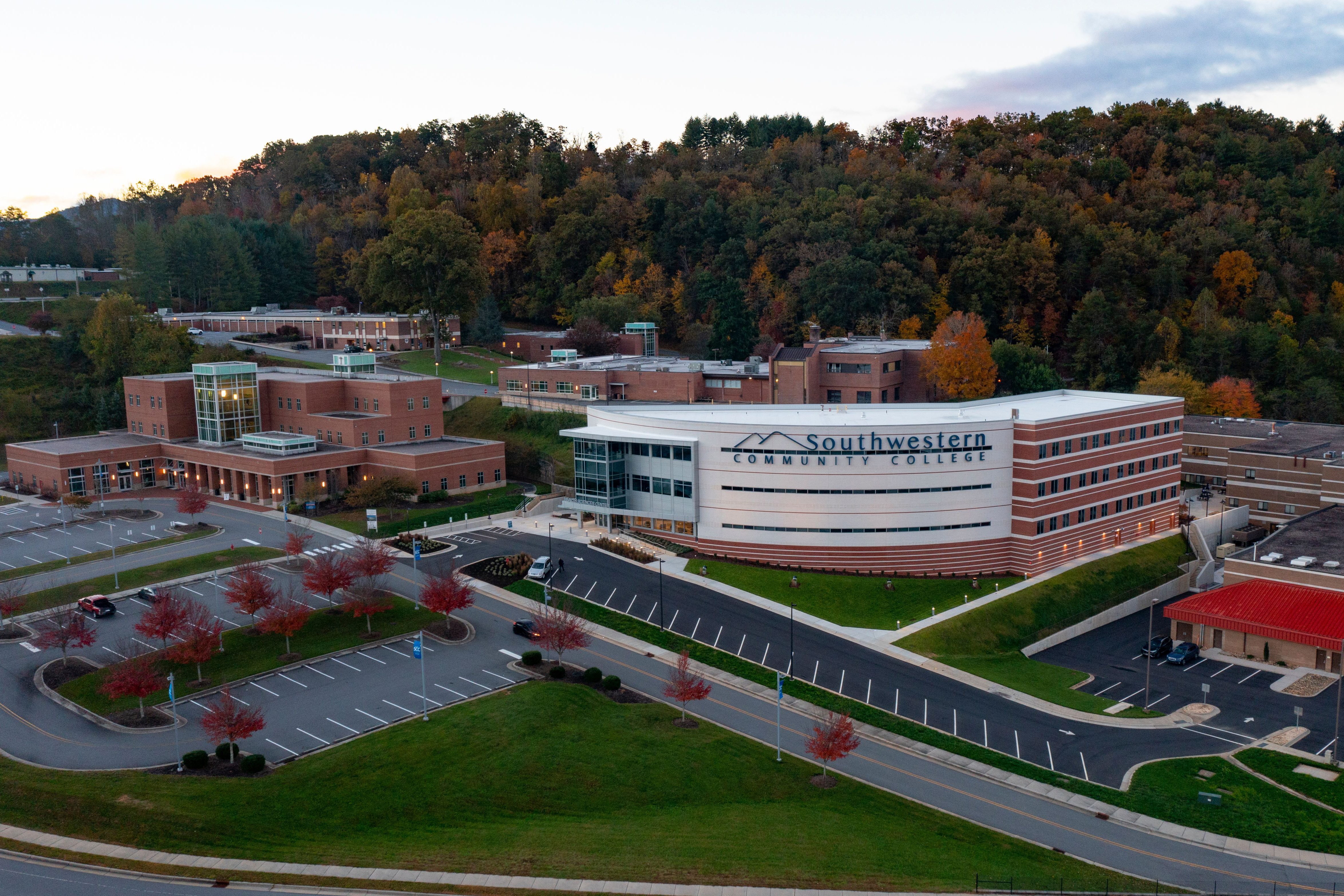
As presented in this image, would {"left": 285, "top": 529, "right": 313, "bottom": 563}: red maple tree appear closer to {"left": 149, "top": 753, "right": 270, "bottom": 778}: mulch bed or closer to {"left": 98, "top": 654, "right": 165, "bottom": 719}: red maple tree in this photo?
{"left": 98, "top": 654, "right": 165, "bottom": 719}: red maple tree

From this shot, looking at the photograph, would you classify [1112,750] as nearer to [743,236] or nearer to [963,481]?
[963,481]

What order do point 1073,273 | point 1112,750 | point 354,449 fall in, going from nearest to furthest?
point 1112,750 → point 354,449 → point 1073,273

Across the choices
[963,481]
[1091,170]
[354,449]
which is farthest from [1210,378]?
[354,449]

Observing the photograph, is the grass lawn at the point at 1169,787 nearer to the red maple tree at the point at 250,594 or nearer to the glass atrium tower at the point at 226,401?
the red maple tree at the point at 250,594

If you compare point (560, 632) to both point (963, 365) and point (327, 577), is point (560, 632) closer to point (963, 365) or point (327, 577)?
point (327, 577)

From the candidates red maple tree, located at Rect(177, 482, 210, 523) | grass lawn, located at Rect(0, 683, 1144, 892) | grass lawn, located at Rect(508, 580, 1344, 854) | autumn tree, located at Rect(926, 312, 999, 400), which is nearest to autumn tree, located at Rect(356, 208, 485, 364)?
red maple tree, located at Rect(177, 482, 210, 523)
